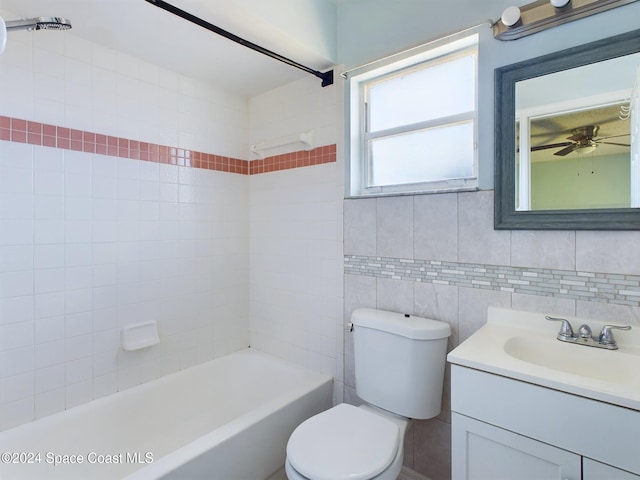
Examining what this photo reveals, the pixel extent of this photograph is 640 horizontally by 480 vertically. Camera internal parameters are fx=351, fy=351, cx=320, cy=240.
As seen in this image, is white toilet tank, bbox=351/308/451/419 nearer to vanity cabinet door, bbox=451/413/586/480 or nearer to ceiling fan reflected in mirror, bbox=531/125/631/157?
vanity cabinet door, bbox=451/413/586/480

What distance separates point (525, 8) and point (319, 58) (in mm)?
1022

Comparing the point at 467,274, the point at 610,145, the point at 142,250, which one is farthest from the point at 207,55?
the point at 610,145

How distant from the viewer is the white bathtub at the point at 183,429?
4.86ft

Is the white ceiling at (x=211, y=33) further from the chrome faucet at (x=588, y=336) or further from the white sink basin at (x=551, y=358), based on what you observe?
the chrome faucet at (x=588, y=336)

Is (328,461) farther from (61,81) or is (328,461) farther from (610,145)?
(61,81)

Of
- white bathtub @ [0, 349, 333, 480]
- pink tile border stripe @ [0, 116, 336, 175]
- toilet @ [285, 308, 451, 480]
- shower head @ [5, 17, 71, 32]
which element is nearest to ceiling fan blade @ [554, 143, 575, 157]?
toilet @ [285, 308, 451, 480]

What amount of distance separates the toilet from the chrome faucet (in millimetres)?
437

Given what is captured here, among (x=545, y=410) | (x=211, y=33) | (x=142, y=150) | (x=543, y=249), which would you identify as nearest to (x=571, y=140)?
(x=543, y=249)

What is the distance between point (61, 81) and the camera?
1.72 m

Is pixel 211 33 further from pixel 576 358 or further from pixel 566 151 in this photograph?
pixel 576 358

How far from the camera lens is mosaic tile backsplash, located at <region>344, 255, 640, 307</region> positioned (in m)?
1.26

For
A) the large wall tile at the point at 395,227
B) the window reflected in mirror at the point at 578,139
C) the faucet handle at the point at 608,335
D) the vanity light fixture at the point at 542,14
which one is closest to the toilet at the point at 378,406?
the large wall tile at the point at 395,227

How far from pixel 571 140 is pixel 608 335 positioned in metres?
0.72

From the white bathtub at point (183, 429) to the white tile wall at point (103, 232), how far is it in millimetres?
111
